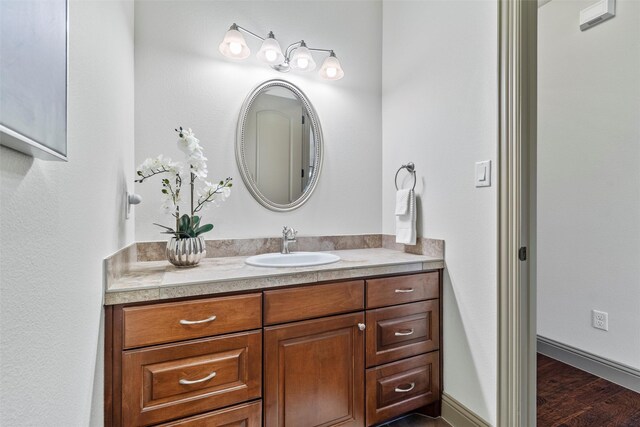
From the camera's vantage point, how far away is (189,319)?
3.68ft

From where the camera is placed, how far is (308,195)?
1975 mm

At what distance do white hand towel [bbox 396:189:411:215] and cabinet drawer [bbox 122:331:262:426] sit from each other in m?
1.06

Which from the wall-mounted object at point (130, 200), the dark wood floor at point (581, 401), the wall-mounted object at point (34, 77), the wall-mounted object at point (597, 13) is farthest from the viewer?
the wall-mounted object at point (597, 13)

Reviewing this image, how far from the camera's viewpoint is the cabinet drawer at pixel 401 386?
1456 millimetres

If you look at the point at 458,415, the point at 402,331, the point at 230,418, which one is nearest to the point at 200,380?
the point at 230,418

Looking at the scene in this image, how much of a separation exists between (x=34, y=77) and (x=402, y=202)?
166 centimetres

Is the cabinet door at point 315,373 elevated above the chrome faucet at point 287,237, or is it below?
below

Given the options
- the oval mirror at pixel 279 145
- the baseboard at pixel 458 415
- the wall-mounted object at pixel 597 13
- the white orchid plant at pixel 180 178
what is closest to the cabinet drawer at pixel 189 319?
the white orchid plant at pixel 180 178

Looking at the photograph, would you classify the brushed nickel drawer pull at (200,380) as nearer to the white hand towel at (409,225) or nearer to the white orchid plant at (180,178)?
the white orchid plant at (180,178)

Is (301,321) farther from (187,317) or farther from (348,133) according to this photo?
(348,133)

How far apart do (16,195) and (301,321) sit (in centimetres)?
104

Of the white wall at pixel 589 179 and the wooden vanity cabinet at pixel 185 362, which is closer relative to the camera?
the wooden vanity cabinet at pixel 185 362

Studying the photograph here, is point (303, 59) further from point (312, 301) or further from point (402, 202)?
point (312, 301)

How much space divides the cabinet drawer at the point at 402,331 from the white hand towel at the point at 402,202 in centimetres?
Result: 52
